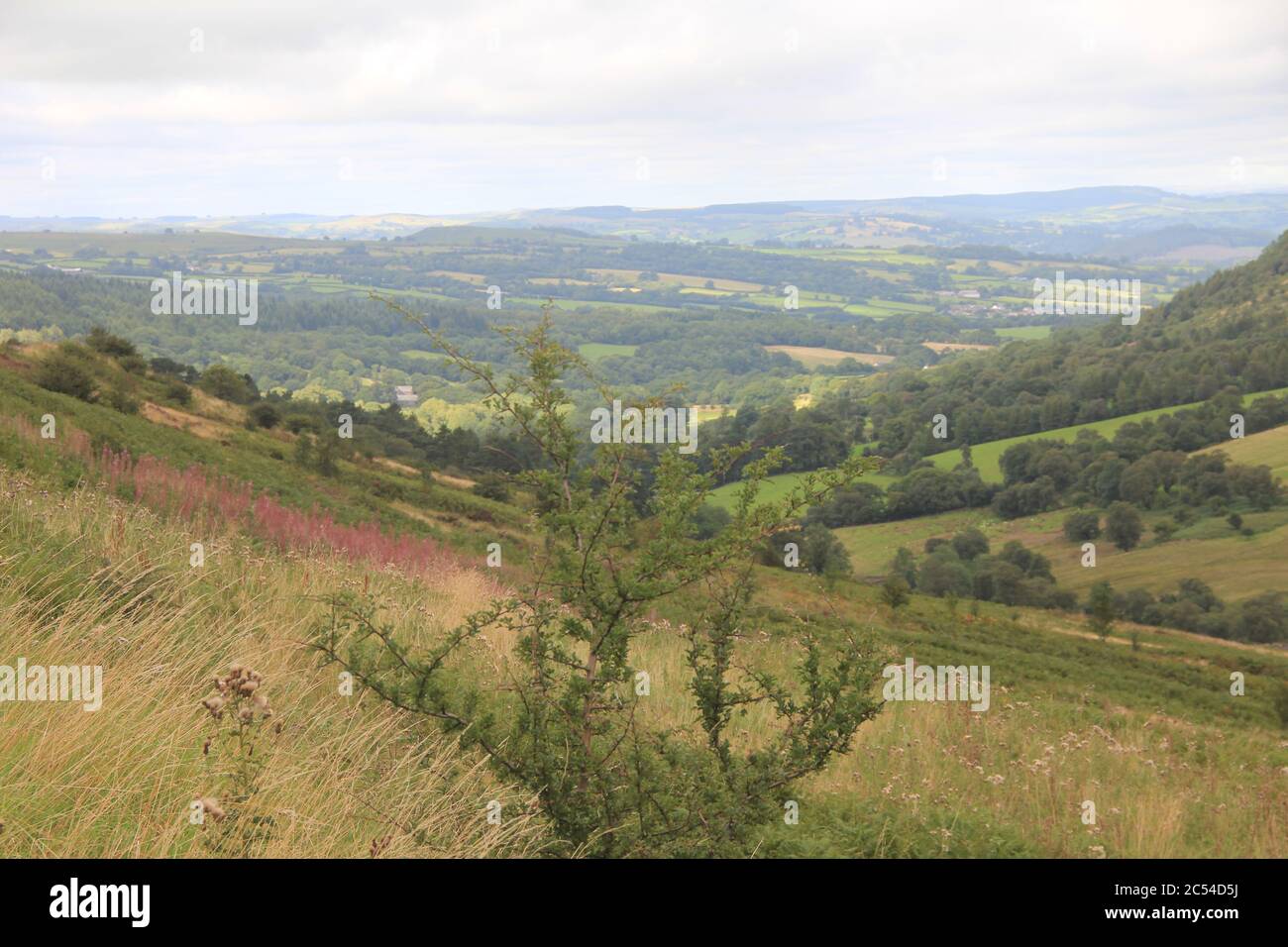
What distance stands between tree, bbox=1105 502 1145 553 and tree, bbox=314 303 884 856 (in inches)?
3763

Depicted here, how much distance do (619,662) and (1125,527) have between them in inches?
3804

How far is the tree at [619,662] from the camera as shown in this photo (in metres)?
3.99

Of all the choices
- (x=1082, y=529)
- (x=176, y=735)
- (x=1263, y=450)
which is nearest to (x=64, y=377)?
(x=176, y=735)

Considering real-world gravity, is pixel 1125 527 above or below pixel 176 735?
below

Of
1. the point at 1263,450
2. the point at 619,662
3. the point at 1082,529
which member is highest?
the point at 619,662

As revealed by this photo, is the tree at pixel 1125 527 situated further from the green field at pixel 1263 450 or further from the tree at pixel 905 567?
the tree at pixel 905 567

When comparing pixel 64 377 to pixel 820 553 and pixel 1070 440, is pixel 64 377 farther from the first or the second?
pixel 1070 440

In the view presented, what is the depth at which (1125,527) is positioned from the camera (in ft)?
292

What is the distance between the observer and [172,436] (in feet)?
88.7

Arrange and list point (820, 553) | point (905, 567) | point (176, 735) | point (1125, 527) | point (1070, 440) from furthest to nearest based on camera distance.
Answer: point (1070, 440)
point (1125, 527)
point (905, 567)
point (820, 553)
point (176, 735)

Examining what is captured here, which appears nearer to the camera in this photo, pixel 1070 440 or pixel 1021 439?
pixel 1070 440

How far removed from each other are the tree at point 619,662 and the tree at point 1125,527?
95.6 meters

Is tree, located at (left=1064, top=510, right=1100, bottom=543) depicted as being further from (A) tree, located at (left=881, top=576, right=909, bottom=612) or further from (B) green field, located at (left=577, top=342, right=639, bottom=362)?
(B) green field, located at (left=577, top=342, right=639, bottom=362)
